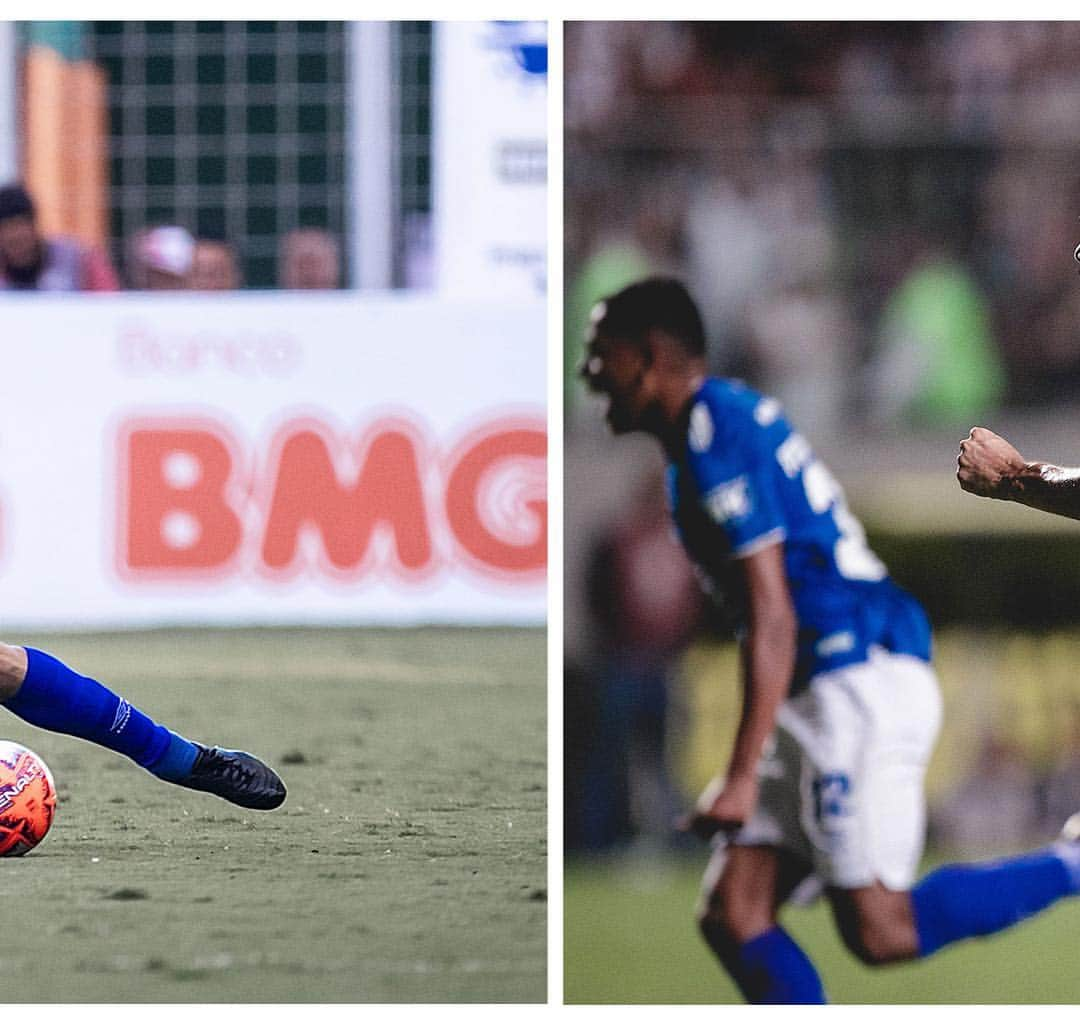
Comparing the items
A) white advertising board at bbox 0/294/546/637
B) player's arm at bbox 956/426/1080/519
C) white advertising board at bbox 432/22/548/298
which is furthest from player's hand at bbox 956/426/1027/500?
white advertising board at bbox 432/22/548/298

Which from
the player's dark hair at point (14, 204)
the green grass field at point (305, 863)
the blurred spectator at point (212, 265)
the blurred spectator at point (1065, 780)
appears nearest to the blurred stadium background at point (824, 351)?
the blurred spectator at point (1065, 780)

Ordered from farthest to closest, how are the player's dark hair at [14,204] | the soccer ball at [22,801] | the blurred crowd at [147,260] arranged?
the blurred crowd at [147,260]
the player's dark hair at [14,204]
the soccer ball at [22,801]

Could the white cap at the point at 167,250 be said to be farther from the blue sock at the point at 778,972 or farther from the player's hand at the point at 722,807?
the blue sock at the point at 778,972

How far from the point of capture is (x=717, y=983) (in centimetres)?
354

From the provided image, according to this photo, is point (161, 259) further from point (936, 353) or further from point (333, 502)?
point (936, 353)

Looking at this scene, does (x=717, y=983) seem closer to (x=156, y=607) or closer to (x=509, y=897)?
(x=509, y=897)

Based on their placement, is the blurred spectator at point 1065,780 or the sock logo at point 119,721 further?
the sock logo at point 119,721

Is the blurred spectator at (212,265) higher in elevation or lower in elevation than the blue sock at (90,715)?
higher

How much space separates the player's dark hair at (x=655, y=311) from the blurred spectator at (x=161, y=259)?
2.34m

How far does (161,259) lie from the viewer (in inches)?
218

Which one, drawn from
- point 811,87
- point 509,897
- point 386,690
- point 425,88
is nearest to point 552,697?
point 509,897

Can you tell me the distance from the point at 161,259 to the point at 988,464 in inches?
113

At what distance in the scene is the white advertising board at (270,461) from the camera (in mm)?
5336

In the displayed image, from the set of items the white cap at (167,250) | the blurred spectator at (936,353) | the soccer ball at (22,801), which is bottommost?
the soccer ball at (22,801)
